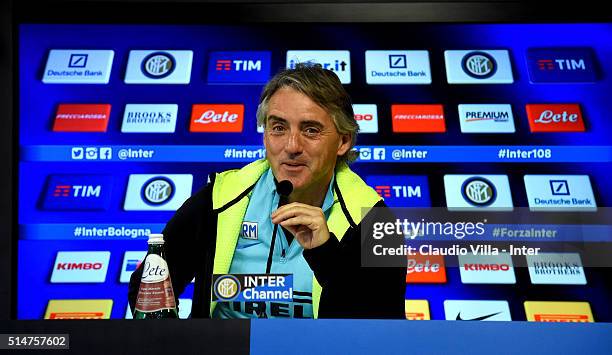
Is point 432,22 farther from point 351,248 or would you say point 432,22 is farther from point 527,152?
point 351,248

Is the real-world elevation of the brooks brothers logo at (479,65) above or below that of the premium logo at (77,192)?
above

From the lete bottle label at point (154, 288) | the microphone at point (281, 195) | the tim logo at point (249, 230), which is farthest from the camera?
the tim logo at point (249, 230)

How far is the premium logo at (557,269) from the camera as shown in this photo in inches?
82.9

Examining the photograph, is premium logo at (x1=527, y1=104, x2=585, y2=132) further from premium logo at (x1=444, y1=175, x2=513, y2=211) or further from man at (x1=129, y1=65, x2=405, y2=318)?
man at (x1=129, y1=65, x2=405, y2=318)

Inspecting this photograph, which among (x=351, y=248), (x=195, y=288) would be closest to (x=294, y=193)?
(x=351, y=248)

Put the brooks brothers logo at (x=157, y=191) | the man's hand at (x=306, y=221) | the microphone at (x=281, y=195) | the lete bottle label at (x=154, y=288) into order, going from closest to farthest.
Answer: the lete bottle label at (x=154, y=288), the man's hand at (x=306, y=221), the microphone at (x=281, y=195), the brooks brothers logo at (x=157, y=191)

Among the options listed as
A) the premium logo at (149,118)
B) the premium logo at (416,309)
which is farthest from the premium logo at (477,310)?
the premium logo at (149,118)

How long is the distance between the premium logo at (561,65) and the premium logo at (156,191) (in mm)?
1178

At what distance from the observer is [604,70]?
2.26 meters

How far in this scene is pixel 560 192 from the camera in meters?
2.17

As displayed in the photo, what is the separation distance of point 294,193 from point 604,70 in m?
1.11

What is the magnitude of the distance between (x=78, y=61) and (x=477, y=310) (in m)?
1.51

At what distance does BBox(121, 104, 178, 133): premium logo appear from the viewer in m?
2.22

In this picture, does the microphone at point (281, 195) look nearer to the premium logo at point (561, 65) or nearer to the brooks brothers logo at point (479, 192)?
the brooks brothers logo at point (479, 192)
